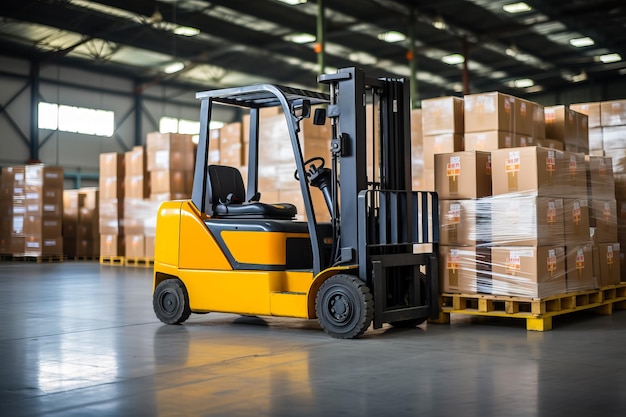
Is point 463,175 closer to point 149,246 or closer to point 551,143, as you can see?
point 551,143

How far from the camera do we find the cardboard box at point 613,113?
7645 mm

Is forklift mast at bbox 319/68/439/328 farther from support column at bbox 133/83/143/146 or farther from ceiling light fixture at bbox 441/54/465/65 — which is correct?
support column at bbox 133/83/143/146

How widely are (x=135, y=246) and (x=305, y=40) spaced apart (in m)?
8.47

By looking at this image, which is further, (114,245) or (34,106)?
(34,106)

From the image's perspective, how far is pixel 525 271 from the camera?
17.6ft

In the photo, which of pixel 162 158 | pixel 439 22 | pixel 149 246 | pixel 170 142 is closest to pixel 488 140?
pixel 170 142

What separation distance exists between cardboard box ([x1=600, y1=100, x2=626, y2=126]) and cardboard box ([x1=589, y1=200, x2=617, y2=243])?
4.38 feet

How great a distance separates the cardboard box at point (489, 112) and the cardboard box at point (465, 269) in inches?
42.4

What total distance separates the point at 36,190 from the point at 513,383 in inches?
556

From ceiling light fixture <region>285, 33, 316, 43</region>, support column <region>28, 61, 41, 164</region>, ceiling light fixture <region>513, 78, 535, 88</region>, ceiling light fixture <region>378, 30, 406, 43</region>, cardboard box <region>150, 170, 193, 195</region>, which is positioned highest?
ceiling light fixture <region>378, 30, 406, 43</region>

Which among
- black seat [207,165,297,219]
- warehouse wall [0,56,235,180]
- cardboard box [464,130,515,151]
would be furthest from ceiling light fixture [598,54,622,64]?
black seat [207,165,297,219]

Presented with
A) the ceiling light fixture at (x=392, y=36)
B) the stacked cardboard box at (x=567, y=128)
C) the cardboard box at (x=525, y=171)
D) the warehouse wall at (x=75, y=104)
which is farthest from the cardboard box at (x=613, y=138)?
the warehouse wall at (x=75, y=104)

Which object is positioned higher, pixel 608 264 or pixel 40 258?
pixel 608 264

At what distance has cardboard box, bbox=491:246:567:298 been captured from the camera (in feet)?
17.5
